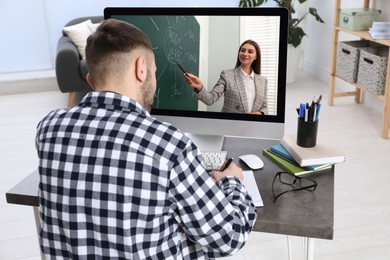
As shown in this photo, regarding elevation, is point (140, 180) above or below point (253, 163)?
above

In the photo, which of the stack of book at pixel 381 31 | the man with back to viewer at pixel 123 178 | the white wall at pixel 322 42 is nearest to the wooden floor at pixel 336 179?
the white wall at pixel 322 42

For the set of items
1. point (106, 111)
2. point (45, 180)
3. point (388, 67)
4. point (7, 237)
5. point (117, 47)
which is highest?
point (117, 47)

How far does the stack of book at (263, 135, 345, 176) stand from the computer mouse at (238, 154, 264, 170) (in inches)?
2.1

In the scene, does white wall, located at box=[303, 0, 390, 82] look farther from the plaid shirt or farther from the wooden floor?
the plaid shirt

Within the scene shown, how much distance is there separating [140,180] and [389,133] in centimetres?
285

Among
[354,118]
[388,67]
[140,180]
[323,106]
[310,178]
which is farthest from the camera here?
[323,106]

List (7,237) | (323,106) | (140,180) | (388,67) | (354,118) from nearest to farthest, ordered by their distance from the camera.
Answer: (140,180) → (7,237) → (388,67) → (354,118) → (323,106)

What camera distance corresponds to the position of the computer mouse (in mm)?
1440

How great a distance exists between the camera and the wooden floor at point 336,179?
2.16 meters

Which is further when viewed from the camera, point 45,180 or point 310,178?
point 310,178

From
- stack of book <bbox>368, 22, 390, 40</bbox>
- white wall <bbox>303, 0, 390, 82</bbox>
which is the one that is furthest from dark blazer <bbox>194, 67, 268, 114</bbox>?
white wall <bbox>303, 0, 390, 82</bbox>

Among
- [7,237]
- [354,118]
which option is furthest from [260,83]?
[354,118]

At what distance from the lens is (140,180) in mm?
887

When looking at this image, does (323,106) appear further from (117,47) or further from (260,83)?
(117,47)
